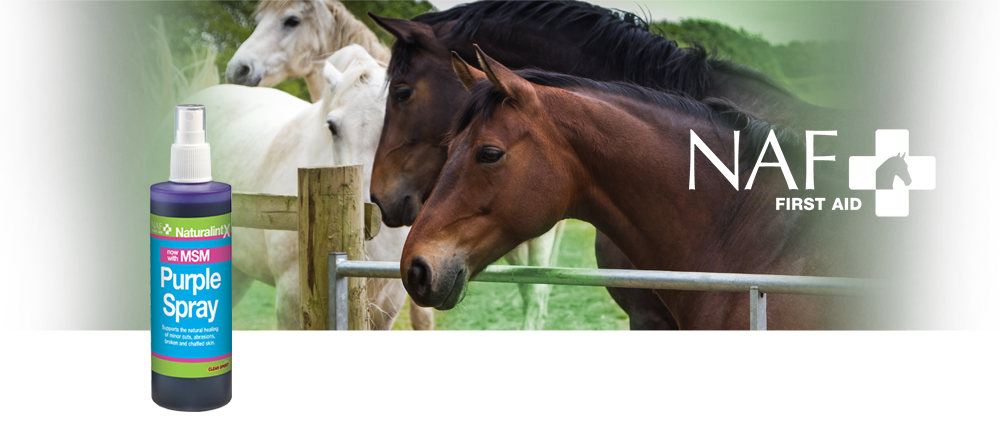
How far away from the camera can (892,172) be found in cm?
266

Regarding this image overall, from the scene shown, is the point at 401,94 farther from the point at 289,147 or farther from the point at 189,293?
the point at 189,293

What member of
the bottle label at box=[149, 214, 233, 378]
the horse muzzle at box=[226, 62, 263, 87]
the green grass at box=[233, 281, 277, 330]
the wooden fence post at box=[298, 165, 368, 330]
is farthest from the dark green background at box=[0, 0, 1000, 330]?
the bottle label at box=[149, 214, 233, 378]

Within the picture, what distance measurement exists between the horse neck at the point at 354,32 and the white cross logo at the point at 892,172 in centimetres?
176

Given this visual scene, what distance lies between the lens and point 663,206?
192cm

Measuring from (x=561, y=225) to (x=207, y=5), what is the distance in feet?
5.23

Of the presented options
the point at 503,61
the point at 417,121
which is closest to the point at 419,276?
the point at 417,121

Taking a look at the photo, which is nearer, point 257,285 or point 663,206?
point 663,206

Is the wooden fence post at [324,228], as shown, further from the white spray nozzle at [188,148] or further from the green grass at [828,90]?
the green grass at [828,90]

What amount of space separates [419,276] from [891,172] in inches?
72.6

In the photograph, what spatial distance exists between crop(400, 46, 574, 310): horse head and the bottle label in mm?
465

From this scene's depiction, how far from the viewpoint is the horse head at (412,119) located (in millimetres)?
2613

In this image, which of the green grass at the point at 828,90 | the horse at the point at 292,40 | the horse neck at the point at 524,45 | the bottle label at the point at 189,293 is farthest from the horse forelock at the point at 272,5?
the green grass at the point at 828,90

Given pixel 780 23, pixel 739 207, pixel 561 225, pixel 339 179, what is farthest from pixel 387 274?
pixel 780 23

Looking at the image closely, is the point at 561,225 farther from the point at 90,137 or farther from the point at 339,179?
the point at 90,137
